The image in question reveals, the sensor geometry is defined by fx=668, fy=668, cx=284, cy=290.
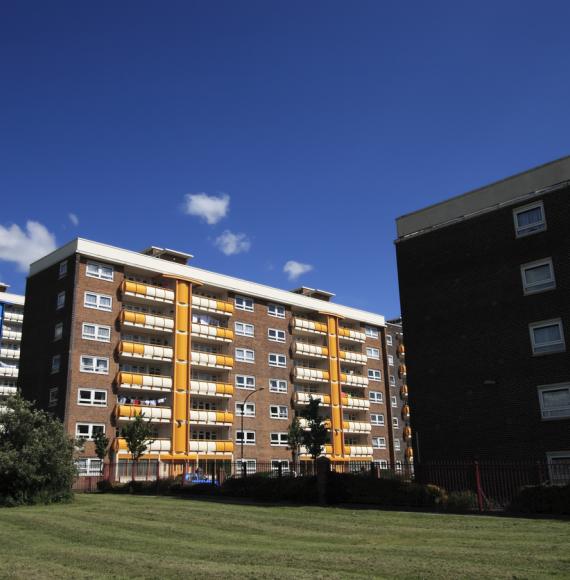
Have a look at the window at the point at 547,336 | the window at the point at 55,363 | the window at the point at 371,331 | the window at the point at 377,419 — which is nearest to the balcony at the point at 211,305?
the window at the point at 55,363

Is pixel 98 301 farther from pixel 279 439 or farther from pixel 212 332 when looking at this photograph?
pixel 279 439

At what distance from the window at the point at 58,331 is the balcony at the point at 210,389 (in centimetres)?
1132

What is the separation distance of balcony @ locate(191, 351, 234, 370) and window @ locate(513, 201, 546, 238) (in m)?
32.8

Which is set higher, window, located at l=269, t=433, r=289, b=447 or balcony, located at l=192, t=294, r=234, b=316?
balcony, located at l=192, t=294, r=234, b=316

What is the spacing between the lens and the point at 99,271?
52.4 m

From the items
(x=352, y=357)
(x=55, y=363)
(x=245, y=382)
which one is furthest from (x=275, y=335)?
(x=55, y=363)

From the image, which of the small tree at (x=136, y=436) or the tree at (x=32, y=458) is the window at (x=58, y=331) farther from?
the tree at (x=32, y=458)

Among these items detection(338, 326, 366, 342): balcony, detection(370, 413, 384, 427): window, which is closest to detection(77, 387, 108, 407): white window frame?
detection(338, 326, 366, 342): balcony

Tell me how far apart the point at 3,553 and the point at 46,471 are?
14847mm

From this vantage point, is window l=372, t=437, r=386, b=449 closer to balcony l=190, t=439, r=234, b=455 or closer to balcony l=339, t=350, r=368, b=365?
balcony l=339, t=350, r=368, b=365

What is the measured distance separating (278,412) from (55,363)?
21.6 metres

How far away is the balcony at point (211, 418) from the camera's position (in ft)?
180

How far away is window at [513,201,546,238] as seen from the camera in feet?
98.3

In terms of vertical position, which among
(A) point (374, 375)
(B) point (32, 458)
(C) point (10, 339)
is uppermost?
A: (C) point (10, 339)
